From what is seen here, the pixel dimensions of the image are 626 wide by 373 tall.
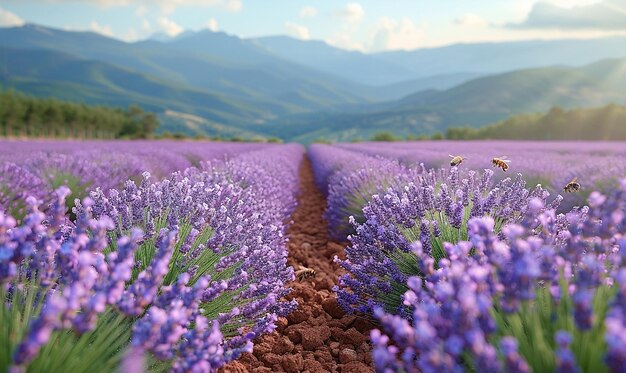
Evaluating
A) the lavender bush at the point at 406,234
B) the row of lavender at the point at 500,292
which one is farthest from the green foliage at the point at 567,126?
the row of lavender at the point at 500,292

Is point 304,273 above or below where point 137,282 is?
below

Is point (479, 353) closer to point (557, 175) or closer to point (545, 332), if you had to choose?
point (545, 332)

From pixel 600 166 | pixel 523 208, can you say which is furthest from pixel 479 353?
pixel 600 166

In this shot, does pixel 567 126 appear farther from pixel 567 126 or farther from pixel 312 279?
pixel 312 279

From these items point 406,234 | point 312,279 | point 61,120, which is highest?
point 406,234

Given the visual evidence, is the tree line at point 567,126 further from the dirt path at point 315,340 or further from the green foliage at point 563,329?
the green foliage at point 563,329

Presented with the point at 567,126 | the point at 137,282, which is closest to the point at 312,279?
the point at 137,282

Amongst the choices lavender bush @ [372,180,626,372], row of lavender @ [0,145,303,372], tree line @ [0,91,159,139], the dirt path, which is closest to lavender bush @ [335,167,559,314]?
the dirt path
